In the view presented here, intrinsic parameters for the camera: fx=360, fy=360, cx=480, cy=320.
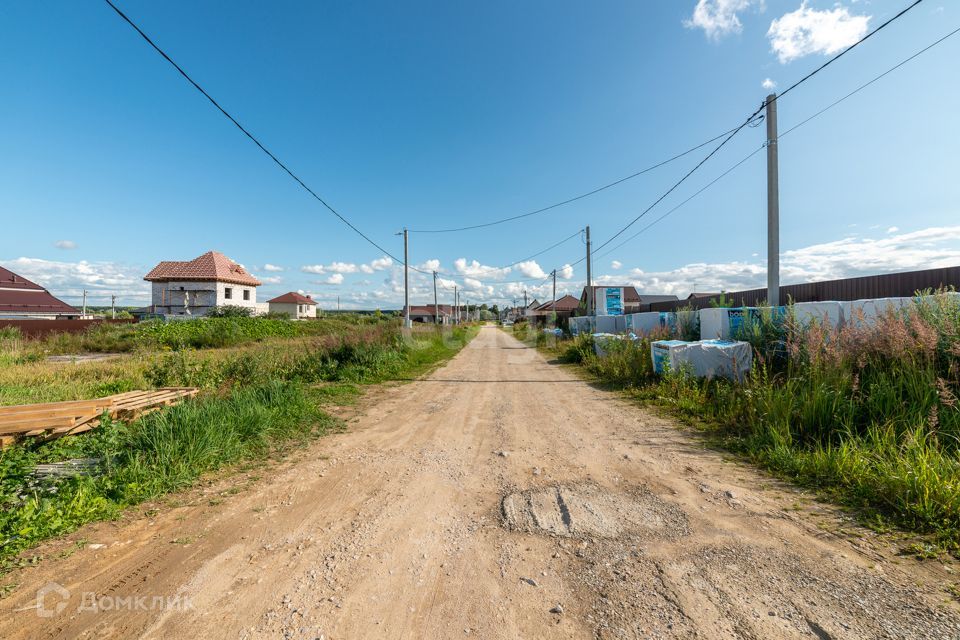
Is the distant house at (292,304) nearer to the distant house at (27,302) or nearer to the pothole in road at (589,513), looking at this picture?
the distant house at (27,302)

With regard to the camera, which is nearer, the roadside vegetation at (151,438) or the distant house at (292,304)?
the roadside vegetation at (151,438)

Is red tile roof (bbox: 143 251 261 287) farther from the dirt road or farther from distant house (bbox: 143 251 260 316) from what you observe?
the dirt road

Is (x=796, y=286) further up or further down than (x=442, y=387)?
further up

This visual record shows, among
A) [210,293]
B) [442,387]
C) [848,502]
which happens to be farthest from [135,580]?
[210,293]

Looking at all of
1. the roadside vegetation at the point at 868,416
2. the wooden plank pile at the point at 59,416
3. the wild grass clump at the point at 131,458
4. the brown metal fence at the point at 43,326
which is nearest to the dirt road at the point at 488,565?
the wild grass clump at the point at 131,458

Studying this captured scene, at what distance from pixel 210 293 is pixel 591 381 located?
41548 mm

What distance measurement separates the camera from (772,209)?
7.12 meters

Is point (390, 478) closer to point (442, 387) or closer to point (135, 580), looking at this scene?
point (135, 580)

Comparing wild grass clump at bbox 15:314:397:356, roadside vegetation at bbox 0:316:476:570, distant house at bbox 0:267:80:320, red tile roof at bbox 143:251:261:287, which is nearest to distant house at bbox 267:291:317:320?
red tile roof at bbox 143:251:261:287

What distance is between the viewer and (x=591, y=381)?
9227 mm

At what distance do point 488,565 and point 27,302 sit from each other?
46618 mm

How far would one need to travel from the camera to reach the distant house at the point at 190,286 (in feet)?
121

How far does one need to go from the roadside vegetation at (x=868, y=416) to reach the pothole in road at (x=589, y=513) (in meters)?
1.42

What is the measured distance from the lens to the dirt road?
69.5 inches
